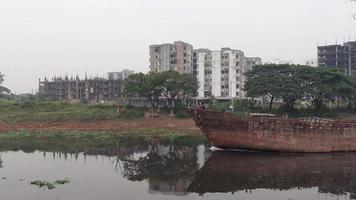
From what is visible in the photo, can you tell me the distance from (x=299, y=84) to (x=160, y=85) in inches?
793

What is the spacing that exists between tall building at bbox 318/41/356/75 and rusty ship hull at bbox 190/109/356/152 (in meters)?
87.6

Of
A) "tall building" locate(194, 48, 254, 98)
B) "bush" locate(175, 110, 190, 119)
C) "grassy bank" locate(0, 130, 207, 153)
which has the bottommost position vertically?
"grassy bank" locate(0, 130, 207, 153)

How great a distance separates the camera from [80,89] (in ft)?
395

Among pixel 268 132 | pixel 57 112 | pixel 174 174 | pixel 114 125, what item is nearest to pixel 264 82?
pixel 114 125

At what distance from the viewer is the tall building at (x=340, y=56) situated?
115m

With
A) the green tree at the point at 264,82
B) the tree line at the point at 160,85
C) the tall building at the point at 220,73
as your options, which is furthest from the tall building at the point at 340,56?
the tree line at the point at 160,85

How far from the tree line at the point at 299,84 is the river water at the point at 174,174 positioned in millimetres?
29445

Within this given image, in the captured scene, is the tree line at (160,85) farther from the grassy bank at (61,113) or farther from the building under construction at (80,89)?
the building under construction at (80,89)

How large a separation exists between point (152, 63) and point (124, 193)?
85.2 meters

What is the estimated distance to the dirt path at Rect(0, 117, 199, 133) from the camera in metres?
49.7

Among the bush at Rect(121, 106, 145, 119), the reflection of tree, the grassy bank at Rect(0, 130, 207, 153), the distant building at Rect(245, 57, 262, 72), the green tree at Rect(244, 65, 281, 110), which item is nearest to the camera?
the reflection of tree

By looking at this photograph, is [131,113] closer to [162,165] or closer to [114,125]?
[114,125]

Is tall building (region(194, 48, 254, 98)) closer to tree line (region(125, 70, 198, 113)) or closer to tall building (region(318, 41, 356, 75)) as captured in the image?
tree line (region(125, 70, 198, 113))

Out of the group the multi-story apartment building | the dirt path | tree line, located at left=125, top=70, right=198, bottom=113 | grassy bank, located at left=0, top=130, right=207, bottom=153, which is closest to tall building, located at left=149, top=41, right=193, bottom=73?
the multi-story apartment building
